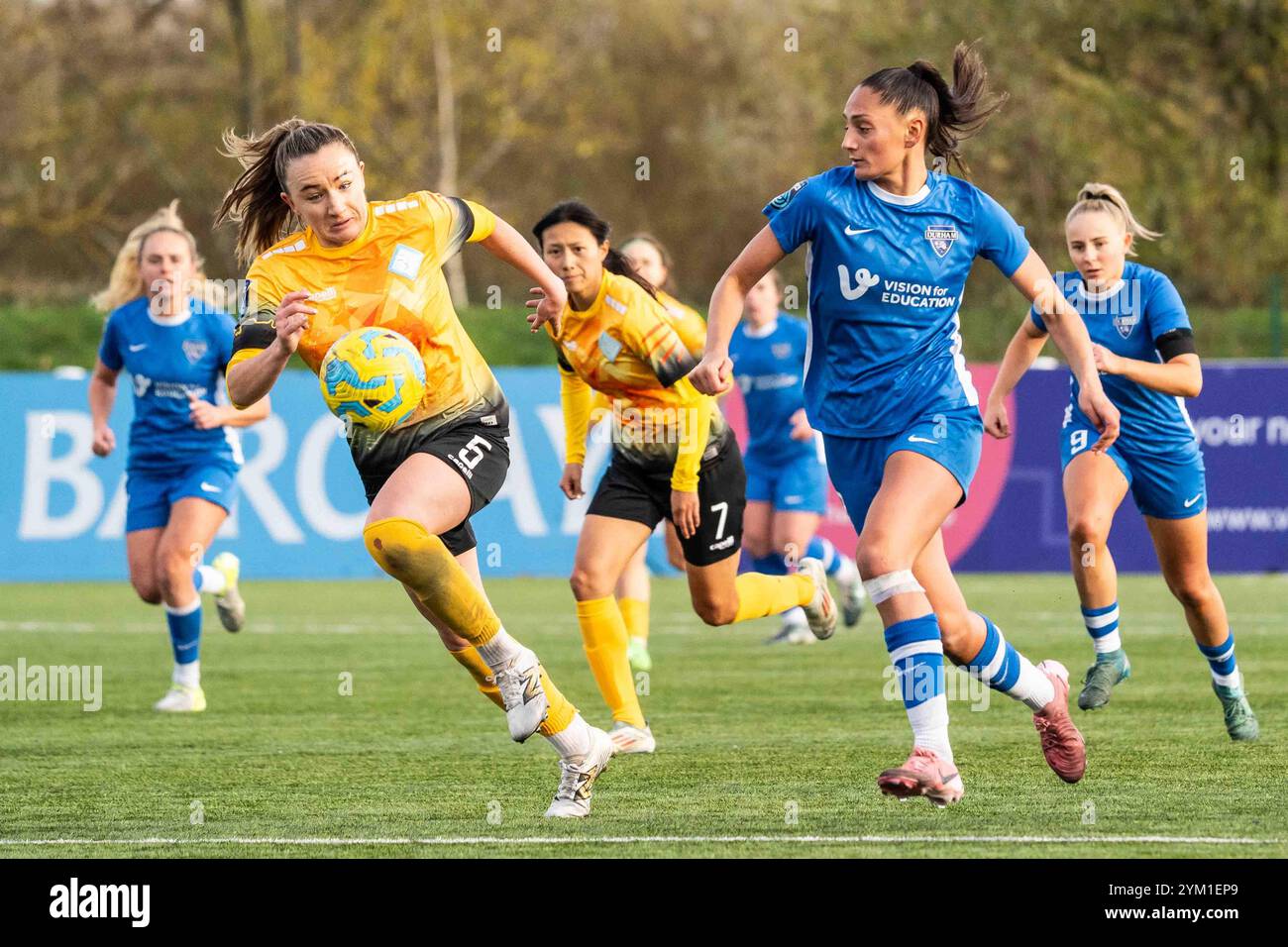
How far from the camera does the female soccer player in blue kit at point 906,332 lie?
18.7 feet

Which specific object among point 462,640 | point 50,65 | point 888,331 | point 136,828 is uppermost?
point 50,65

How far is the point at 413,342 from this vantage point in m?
6.07

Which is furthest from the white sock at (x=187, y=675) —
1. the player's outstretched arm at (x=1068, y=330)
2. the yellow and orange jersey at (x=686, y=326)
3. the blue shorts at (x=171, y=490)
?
the player's outstretched arm at (x=1068, y=330)

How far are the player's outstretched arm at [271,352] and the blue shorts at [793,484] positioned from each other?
19.5ft

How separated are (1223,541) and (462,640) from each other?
1060 cm

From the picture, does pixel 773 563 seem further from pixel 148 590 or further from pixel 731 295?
pixel 731 295

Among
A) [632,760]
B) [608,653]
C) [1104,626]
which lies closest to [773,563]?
[1104,626]

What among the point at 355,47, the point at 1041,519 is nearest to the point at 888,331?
the point at 1041,519

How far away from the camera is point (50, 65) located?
40.1 metres

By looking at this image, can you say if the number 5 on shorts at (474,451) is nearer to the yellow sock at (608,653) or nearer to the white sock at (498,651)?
the white sock at (498,651)

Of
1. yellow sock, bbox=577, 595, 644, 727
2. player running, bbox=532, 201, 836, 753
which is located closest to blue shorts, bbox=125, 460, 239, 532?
player running, bbox=532, 201, 836, 753

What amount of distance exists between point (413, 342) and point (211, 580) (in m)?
4.54

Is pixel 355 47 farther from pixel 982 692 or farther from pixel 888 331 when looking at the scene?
pixel 888 331

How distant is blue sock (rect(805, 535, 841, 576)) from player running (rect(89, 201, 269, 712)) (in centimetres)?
373
